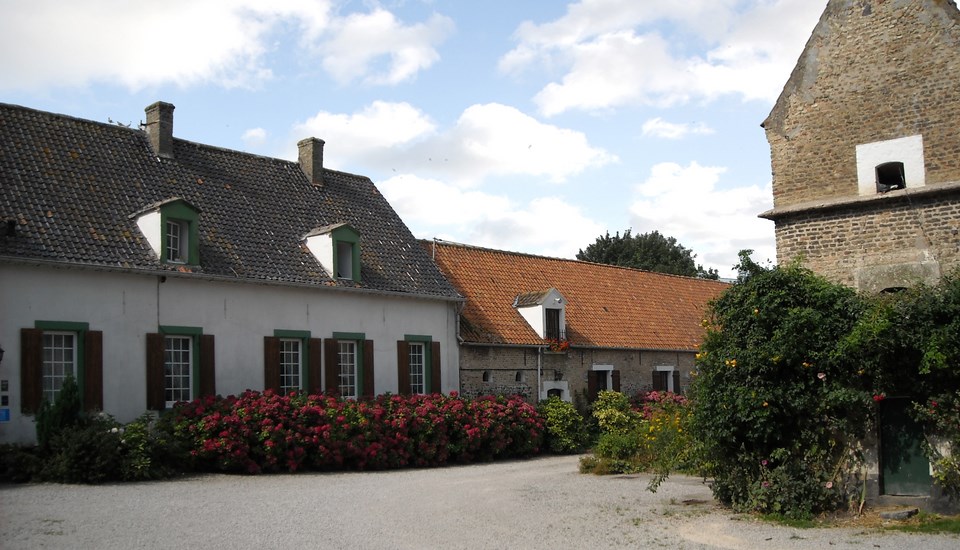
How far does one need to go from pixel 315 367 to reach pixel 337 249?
9.95 ft

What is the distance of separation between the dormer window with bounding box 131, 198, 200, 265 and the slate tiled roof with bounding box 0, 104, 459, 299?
0.57 feet

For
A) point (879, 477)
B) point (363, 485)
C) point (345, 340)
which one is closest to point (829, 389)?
point (879, 477)

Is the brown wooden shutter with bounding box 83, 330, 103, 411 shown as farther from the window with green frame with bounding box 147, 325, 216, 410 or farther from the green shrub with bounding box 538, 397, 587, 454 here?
the green shrub with bounding box 538, 397, 587, 454

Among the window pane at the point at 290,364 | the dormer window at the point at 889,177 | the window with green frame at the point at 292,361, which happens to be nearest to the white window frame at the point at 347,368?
the window with green frame at the point at 292,361

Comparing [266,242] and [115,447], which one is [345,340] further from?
[115,447]

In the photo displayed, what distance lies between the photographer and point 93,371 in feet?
60.6

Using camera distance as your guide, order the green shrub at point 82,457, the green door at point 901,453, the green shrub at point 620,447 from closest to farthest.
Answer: the green door at point 901,453
the green shrub at point 82,457
the green shrub at point 620,447

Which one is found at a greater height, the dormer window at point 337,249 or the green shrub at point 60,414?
the dormer window at point 337,249

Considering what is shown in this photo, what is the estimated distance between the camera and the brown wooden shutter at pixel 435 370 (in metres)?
25.2

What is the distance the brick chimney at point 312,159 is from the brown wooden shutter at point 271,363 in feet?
20.3

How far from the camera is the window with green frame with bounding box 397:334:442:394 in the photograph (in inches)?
977

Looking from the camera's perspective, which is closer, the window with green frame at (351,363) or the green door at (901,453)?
the green door at (901,453)

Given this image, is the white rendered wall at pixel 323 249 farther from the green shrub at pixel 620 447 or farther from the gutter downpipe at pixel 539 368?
the green shrub at pixel 620 447

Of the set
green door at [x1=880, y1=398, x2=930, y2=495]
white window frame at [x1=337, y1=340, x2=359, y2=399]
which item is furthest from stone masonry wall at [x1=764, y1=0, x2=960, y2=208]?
white window frame at [x1=337, y1=340, x2=359, y2=399]
